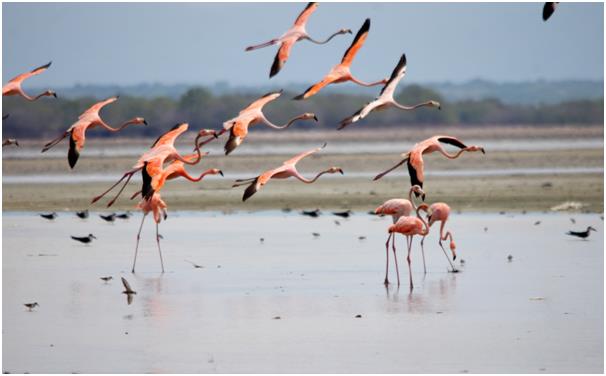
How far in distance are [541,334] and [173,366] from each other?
9.78ft

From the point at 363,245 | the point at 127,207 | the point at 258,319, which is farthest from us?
the point at 127,207

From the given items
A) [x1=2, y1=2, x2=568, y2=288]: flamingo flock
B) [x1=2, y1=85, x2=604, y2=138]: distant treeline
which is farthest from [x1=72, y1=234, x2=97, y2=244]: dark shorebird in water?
[x1=2, y1=85, x2=604, y2=138]: distant treeline

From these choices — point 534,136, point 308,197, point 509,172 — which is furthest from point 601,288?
point 534,136

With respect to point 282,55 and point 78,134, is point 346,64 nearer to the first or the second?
point 282,55

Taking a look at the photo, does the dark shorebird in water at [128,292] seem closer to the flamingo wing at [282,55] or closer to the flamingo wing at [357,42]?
the flamingo wing at [282,55]

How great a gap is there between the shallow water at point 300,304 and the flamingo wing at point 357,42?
218cm

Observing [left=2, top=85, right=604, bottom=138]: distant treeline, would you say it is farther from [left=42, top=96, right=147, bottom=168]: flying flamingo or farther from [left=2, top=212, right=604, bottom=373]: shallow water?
[left=42, top=96, right=147, bottom=168]: flying flamingo

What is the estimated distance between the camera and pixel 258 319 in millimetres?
12102

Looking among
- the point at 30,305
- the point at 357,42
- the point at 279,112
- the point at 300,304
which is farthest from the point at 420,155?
the point at 279,112

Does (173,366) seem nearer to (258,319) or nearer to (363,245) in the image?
(258,319)

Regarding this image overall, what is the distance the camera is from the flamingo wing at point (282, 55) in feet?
48.5

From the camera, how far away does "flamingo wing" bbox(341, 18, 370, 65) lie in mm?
14719

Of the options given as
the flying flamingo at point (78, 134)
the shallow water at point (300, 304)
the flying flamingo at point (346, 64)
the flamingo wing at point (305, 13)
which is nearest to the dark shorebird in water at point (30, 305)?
the shallow water at point (300, 304)

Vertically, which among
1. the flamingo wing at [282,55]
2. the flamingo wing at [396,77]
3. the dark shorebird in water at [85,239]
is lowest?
the dark shorebird in water at [85,239]
